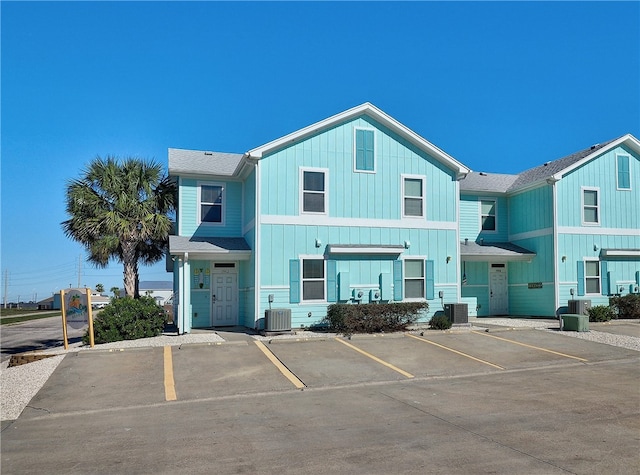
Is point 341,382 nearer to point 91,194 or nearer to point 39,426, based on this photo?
point 39,426

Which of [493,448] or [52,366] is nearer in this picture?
[493,448]

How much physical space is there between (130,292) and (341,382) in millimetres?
11692

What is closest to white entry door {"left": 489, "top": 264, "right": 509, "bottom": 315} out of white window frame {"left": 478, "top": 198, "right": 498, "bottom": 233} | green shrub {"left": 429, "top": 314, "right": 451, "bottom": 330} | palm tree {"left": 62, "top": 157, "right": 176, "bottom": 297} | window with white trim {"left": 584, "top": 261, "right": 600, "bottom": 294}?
white window frame {"left": 478, "top": 198, "right": 498, "bottom": 233}

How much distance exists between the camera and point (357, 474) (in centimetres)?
560

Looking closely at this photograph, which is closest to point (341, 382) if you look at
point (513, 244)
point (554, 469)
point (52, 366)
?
point (554, 469)

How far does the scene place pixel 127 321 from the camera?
1616 cm

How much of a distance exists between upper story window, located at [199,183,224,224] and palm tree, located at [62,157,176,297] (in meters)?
1.61

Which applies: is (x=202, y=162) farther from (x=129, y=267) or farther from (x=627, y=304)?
(x=627, y=304)

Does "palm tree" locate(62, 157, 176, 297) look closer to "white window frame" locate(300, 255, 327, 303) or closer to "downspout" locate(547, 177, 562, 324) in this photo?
"white window frame" locate(300, 255, 327, 303)

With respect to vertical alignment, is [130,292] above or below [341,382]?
above

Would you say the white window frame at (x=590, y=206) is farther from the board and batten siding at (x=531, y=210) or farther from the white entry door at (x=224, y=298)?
the white entry door at (x=224, y=298)

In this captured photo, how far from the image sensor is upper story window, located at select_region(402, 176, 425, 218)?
19.2m

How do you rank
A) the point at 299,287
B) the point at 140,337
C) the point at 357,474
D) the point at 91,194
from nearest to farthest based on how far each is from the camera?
the point at 357,474 → the point at 140,337 → the point at 299,287 → the point at 91,194

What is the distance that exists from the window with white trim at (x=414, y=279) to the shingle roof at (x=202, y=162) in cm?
735
